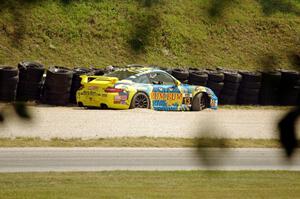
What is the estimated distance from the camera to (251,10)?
87.0 inches

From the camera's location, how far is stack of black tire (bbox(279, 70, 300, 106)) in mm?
2325

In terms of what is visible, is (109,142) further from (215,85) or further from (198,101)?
(215,85)

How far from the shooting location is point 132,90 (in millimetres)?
23297

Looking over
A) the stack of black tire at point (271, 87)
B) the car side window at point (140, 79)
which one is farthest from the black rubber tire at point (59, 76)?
the stack of black tire at point (271, 87)

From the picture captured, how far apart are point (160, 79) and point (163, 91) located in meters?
0.37

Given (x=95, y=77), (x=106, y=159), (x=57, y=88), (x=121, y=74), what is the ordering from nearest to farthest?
(x=106, y=159) < (x=121, y=74) < (x=95, y=77) < (x=57, y=88)

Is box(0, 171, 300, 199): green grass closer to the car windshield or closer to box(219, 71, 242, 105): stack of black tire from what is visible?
the car windshield

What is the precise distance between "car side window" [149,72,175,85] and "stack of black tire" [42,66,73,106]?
2332 millimetres

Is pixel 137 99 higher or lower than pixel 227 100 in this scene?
higher

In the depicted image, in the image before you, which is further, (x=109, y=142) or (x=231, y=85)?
(x=231, y=85)


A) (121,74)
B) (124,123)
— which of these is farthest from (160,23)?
(121,74)

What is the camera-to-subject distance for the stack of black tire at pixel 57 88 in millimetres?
24000

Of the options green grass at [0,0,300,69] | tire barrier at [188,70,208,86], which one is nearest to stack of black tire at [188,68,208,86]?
tire barrier at [188,70,208,86]

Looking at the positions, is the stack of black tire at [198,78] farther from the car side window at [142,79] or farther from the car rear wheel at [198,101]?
the car side window at [142,79]
